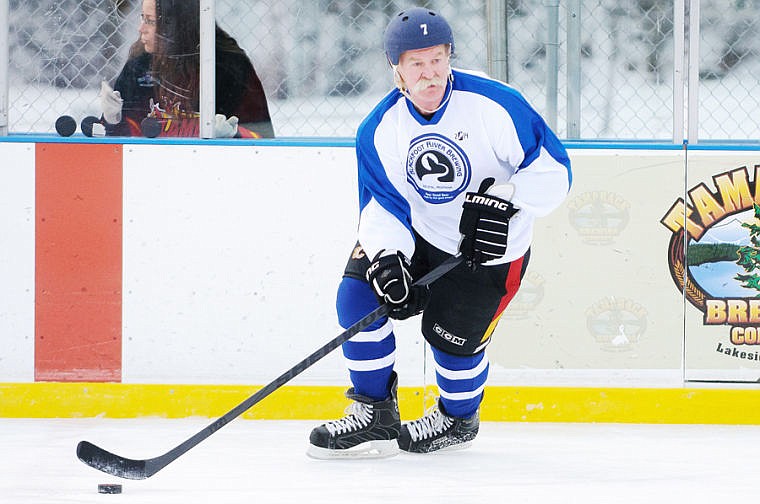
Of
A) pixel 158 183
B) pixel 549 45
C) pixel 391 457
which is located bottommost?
pixel 391 457

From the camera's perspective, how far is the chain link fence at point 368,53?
12.5 feet

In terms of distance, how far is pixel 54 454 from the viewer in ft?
9.95

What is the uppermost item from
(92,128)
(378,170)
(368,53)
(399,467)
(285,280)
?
(368,53)

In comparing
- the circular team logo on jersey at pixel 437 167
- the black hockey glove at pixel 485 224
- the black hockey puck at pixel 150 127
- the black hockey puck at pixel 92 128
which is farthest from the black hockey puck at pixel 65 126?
the black hockey glove at pixel 485 224

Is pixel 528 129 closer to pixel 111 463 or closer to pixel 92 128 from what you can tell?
pixel 111 463

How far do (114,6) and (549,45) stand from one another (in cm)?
133

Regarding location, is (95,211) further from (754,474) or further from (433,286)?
(754,474)

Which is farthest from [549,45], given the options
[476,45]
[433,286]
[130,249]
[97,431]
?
[97,431]

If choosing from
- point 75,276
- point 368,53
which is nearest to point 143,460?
point 75,276

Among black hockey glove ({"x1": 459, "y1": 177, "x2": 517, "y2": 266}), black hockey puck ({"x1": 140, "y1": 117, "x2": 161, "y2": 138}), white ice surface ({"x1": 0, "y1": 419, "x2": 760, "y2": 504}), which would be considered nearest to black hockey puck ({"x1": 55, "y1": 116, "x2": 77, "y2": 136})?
black hockey puck ({"x1": 140, "y1": 117, "x2": 161, "y2": 138})

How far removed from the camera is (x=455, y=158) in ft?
9.71

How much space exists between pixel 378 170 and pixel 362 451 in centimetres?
67

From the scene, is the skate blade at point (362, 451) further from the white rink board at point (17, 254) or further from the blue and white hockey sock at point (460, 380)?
the white rink board at point (17, 254)

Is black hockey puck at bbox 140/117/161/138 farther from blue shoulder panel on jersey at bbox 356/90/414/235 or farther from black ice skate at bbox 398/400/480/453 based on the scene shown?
black ice skate at bbox 398/400/480/453
